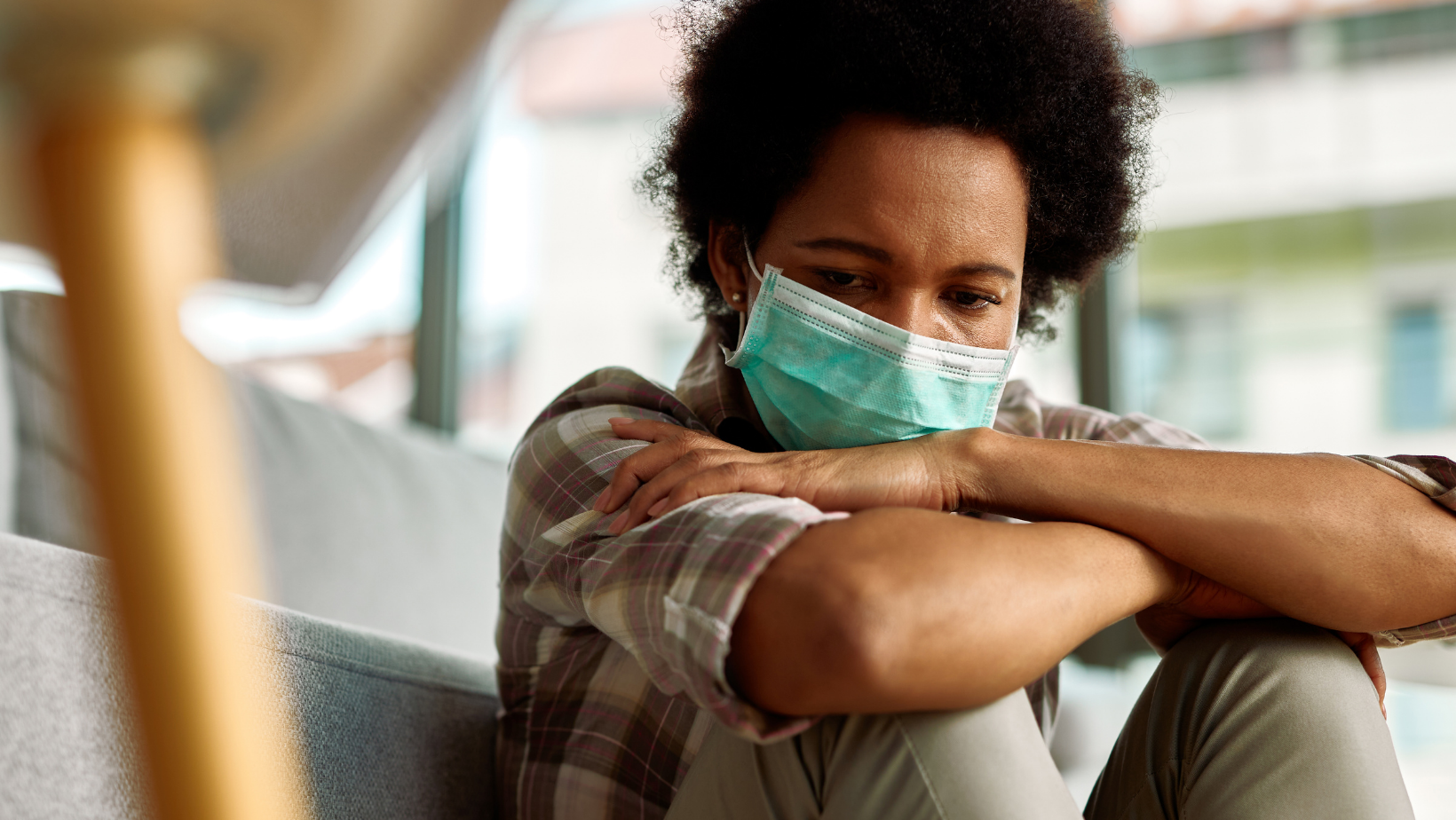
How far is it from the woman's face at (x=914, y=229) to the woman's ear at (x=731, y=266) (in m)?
0.10

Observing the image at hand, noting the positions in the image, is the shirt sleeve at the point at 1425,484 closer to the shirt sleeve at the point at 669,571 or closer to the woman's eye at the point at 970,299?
the woman's eye at the point at 970,299

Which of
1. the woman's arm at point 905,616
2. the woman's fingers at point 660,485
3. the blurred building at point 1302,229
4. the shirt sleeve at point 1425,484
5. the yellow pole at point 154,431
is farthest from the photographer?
the blurred building at point 1302,229

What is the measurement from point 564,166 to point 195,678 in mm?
3207

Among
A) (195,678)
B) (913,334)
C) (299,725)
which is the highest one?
(195,678)

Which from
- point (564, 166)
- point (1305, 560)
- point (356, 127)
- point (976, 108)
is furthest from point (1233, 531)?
point (564, 166)

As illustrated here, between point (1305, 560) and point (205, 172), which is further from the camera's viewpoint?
point (1305, 560)

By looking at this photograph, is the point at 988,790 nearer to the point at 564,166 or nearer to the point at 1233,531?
the point at 1233,531

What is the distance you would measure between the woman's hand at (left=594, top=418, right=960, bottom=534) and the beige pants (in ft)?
0.51

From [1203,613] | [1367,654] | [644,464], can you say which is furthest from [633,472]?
[1367,654]

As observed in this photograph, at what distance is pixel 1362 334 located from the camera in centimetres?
199

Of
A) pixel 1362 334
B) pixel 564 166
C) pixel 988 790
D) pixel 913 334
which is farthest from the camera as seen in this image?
pixel 564 166

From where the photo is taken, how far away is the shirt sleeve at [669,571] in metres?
0.58

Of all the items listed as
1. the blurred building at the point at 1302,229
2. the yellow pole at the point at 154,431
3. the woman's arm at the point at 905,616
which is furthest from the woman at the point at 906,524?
the blurred building at the point at 1302,229

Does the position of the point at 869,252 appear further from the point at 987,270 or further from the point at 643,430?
the point at 643,430
